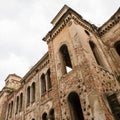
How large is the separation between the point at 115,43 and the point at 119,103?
15.4ft

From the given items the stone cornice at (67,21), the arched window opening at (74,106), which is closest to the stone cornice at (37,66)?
the stone cornice at (67,21)

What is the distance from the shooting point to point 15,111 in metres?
15.7

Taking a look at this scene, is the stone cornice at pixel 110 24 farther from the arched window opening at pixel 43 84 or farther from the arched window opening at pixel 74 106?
the arched window opening at pixel 43 84

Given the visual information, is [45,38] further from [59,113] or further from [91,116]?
[91,116]

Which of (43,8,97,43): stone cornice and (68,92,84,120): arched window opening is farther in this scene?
(43,8,97,43): stone cornice

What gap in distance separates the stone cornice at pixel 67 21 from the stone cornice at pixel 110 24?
68 centimetres

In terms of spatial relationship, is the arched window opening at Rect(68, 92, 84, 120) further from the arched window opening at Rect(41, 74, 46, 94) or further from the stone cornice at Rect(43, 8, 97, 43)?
the stone cornice at Rect(43, 8, 97, 43)

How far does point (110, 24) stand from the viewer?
1062 cm

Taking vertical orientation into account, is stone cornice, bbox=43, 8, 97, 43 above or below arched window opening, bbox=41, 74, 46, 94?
above

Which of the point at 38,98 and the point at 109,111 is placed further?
the point at 38,98

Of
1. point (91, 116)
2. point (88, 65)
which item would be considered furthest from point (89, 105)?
point (88, 65)

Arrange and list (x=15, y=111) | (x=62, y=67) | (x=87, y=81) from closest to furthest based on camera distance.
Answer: (x=87, y=81) < (x=62, y=67) < (x=15, y=111)

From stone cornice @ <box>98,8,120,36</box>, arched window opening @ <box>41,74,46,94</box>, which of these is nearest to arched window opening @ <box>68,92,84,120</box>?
arched window opening @ <box>41,74,46,94</box>

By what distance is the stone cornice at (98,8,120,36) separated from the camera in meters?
10.3
